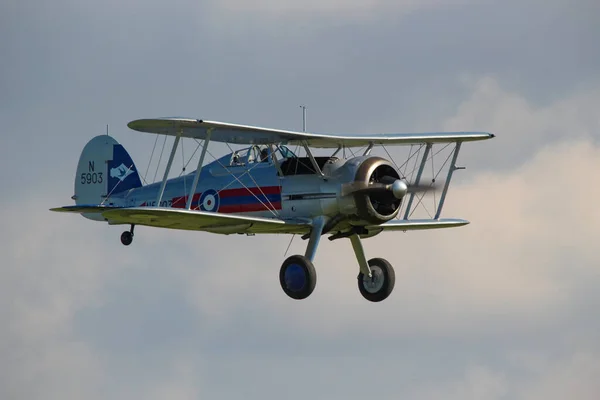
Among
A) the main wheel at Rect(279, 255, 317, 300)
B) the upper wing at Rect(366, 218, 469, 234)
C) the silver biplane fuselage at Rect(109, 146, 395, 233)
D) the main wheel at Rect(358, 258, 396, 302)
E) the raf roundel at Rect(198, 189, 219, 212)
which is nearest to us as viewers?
the main wheel at Rect(279, 255, 317, 300)

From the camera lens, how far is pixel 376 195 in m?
20.4

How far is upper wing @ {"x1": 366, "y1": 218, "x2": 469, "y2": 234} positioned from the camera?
22.0 metres

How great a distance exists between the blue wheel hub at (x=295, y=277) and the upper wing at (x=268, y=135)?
7.23ft

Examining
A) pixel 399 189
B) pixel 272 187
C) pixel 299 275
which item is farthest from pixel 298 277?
pixel 399 189

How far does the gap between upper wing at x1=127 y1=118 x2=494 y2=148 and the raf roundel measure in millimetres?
1007

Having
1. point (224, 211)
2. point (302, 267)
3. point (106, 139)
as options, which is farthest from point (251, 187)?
point (106, 139)

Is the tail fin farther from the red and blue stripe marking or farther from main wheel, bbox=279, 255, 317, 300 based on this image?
main wheel, bbox=279, 255, 317, 300

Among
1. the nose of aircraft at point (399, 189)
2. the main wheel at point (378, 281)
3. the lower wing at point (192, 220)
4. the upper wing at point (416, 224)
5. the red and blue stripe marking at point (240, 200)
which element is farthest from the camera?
the upper wing at point (416, 224)

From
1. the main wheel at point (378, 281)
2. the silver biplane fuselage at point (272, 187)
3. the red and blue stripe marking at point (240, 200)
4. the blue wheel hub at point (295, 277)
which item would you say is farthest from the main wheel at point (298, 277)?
the main wheel at point (378, 281)

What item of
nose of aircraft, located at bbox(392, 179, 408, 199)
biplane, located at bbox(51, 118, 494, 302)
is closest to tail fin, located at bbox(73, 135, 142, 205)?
biplane, located at bbox(51, 118, 494, 302)

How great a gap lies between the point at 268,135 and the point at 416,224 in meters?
3.55

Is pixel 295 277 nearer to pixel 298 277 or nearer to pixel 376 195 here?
pixel 298 277

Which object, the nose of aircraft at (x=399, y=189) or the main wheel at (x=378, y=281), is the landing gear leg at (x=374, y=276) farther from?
the nose of aircraft at (x=399, y=189)

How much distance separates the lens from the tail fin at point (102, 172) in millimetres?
24394
